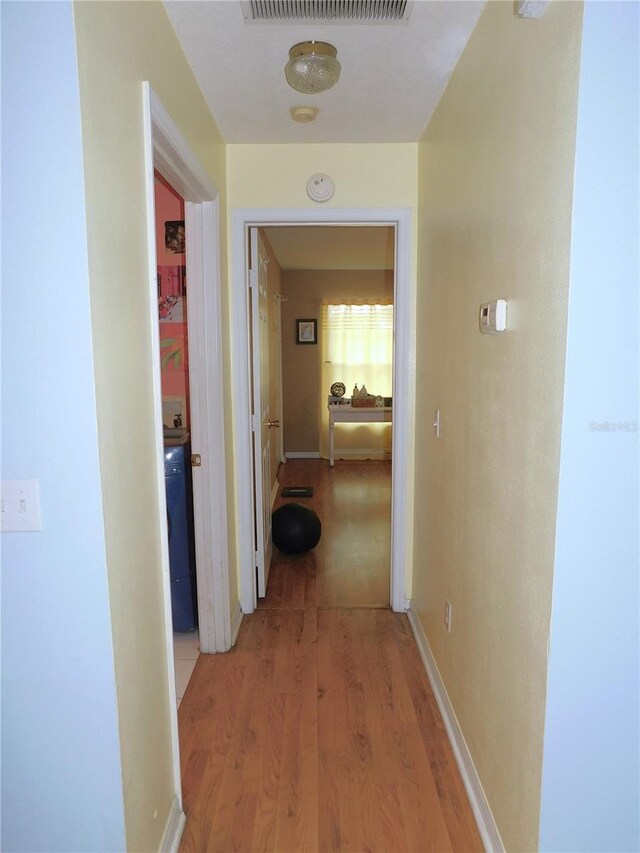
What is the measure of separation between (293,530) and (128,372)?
2498 mm

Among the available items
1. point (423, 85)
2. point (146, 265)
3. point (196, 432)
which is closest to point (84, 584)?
point (146, 265)

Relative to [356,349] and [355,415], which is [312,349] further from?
[355,415]

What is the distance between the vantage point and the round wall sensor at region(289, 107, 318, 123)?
7.16 ft

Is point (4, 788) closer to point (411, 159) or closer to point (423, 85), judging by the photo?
point (423, 85)

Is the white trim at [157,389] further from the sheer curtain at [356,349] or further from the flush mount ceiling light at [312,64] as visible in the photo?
the sheer curtain at [356,349]

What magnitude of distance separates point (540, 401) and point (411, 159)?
1931 mm

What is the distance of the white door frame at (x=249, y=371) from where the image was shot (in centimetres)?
267

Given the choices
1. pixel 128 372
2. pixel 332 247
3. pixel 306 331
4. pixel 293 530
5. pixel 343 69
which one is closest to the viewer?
pixel 128 372

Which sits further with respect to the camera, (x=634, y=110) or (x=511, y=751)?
(x=511, y=751)

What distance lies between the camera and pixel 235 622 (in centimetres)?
271

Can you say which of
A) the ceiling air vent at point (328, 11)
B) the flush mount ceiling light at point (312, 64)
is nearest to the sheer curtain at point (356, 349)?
the flush mount ceiling light at point (312, 64)

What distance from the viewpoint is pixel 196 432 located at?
236 cm

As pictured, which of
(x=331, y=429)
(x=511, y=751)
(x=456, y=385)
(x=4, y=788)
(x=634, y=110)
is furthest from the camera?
(x=331, y=429)

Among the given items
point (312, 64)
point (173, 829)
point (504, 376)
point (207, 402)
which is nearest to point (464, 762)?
point (173, 829)
